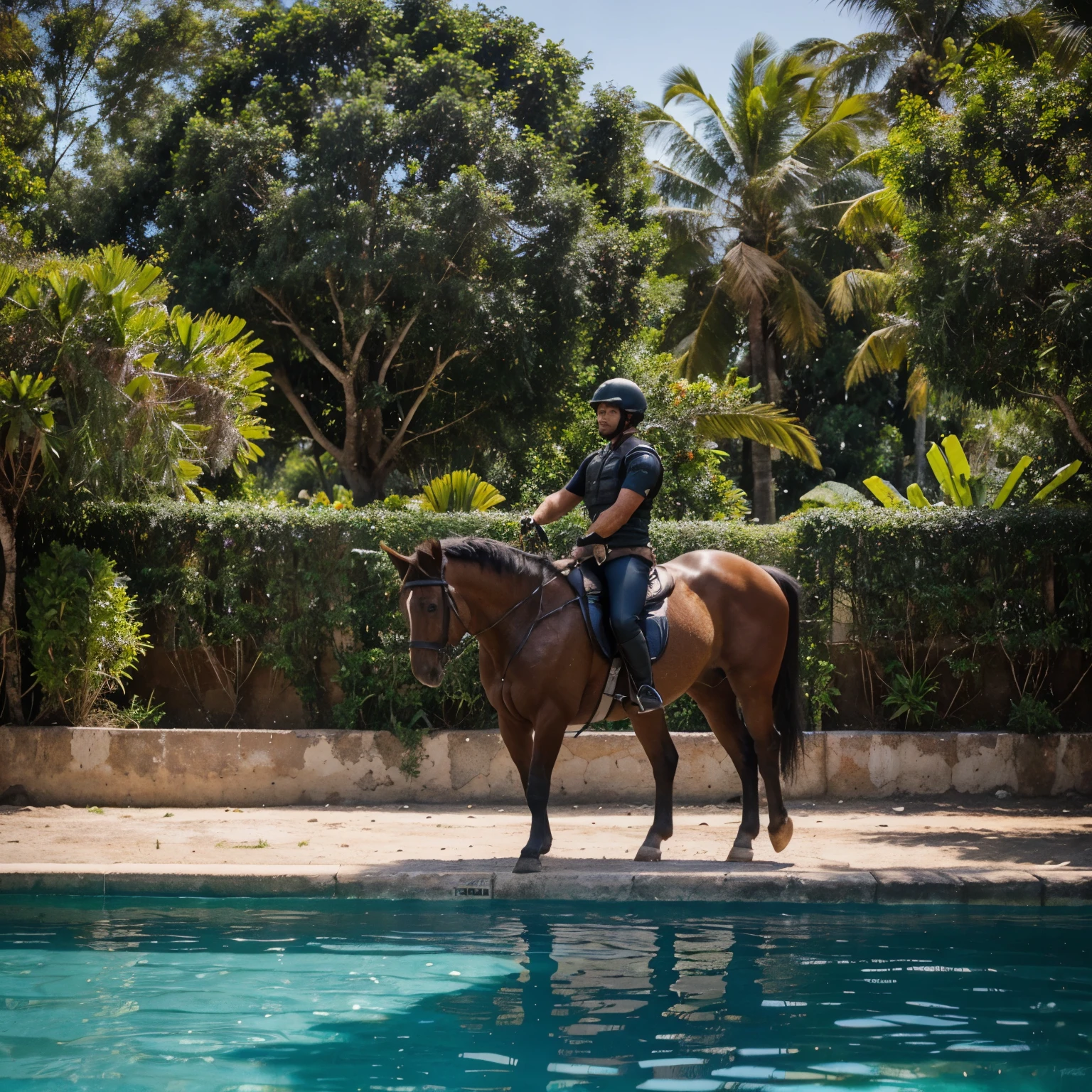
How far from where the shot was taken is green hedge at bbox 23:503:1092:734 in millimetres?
11008

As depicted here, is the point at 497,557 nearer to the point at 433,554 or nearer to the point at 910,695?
the point at 433,554

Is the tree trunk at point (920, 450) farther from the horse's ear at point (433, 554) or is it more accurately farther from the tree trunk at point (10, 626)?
the horse's ear at point (433, 554)

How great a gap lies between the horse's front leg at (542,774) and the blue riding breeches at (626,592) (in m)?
0.70

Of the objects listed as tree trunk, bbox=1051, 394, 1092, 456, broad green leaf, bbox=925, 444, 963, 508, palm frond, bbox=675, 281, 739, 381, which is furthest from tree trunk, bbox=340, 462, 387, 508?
tree trunk, bbox=1051, 394, 1092, 456

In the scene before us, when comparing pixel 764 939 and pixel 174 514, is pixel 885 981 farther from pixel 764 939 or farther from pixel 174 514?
pixel 174 514

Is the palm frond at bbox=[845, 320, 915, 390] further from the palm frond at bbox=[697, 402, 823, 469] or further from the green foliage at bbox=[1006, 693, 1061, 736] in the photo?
the green foliage at bbox=[1006, 693, 1061, 736]

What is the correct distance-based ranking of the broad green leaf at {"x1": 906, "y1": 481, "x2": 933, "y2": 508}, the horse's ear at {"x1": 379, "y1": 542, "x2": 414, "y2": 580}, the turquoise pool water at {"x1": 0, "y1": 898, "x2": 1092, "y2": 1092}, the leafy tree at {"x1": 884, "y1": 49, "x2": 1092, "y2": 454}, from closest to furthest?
the turquoise pool water at {"x1": 0, "y1": 898, "x2": 1092, "y2": 1092}
the horse's ear at {"x1": 379, "y1": 542, "x2": 414, "y2": 580}
the leafy tree at {"x1": 884, "y1": 49, "x2": 1092, "y2": 454}
the broad green leaf at {"x1": 906, "y1": 481, "x2": 933, "y2": 508}

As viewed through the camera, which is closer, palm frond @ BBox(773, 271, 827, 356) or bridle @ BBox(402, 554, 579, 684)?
bridle @ BBox(402, 554, 579, 684)

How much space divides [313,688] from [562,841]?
3.85 m

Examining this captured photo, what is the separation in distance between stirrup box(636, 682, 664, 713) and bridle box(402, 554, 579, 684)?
28.2 inches

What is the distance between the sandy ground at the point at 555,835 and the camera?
744cm

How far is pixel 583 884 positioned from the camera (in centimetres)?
655

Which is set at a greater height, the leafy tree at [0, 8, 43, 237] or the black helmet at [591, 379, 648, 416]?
the leafy tree at [0, 8, 43, 237]

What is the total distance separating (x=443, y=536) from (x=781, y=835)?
16.0ft
